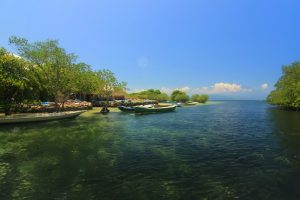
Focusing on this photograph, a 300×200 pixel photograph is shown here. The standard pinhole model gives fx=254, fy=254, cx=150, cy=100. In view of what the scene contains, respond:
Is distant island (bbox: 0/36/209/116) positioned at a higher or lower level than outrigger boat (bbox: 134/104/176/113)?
higher

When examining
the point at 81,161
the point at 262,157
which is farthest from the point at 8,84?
the point at 262,157

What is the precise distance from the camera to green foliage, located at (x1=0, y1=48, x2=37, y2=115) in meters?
44.0

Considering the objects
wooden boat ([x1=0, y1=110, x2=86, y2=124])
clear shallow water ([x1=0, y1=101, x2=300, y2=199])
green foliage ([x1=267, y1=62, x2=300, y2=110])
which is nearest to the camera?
clear shallow water ([x1=0, y1=101, x2=300, y2=199])

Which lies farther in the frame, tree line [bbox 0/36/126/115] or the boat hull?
the boat hull

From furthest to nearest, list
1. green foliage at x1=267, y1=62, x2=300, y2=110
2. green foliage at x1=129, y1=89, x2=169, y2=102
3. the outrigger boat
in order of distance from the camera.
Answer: green foliage at x1=129, y1=89, x2=169, y2=102 < green foliage at x1=267, y1=62, x2=300, y2=110 < the outrigger boat

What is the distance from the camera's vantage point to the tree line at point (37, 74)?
149ft

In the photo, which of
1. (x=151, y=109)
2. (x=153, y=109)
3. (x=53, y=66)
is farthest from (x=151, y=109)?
(x=53, y=66)

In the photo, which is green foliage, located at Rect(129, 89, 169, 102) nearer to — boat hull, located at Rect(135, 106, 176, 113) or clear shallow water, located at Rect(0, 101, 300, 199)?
boat hull, located at Rect(135, 106, 176, 113)

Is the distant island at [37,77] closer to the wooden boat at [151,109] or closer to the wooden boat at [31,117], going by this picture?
the wooden boat at [31,117]

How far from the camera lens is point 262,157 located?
20.9 metres

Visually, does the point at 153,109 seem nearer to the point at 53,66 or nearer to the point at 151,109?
the point at 151,109

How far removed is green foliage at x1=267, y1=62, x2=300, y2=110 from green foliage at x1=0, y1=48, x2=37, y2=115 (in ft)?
249

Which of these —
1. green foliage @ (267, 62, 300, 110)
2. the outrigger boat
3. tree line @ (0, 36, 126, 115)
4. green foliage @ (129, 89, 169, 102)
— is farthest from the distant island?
green foliage @ (129, 89, 169, 102)

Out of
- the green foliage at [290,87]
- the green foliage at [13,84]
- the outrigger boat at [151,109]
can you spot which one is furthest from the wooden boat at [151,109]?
the green foliage at [290,87]
